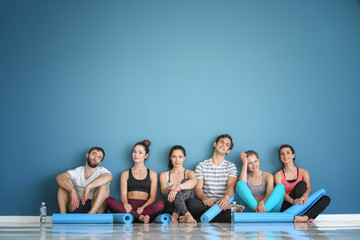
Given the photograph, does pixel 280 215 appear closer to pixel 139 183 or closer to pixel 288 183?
pixel 288 183

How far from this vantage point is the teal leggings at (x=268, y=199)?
434 cm

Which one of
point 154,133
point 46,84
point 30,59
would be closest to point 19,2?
point 30,59

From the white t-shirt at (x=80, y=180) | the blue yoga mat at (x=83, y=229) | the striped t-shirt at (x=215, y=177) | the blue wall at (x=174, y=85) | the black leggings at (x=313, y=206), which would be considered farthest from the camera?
the blue wall at (x=174, y=85)

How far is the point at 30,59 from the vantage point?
505 centimetres

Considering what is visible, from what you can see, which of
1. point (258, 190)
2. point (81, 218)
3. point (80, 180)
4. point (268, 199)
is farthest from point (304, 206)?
point (80, 180)

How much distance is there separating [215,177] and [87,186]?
1546 mm

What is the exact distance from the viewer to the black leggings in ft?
14.6

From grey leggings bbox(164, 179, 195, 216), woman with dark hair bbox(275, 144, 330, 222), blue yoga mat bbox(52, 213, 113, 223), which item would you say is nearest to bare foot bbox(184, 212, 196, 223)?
grey leggings bbox(164, 179, 195, 216)

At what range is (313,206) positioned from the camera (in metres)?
4.51

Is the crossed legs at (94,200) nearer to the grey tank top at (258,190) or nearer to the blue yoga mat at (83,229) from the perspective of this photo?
the blue yoga mat at (83,229)

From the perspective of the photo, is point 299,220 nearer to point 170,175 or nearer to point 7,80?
point 170,175

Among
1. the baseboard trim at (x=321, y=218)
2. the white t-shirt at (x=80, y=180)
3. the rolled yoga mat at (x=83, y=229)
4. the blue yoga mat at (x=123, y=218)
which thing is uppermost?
the white t-shirt at (x=80, y=180)

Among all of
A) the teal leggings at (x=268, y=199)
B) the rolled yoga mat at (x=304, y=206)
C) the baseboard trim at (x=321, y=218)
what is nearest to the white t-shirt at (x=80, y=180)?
the baseboard trim at (x=321, y=218)

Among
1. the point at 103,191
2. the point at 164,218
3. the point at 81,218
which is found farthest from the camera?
the point at 103,191
